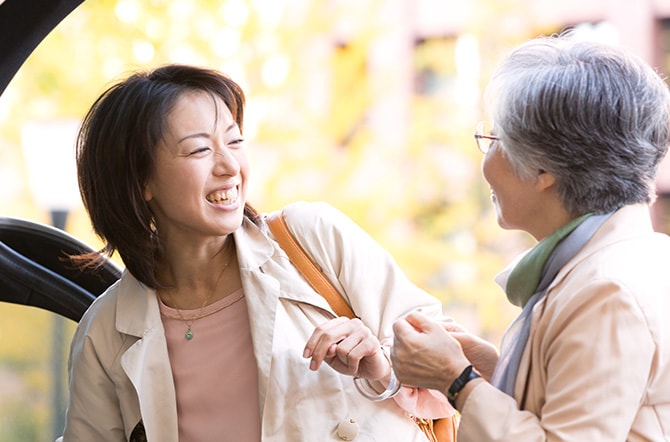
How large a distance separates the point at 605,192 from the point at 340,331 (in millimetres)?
574

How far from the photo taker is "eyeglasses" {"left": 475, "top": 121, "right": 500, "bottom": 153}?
5.79ft

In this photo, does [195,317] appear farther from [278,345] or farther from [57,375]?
[57,375]

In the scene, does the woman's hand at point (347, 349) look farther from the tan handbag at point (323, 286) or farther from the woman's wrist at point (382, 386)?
the tan handbag at point (323, 286)

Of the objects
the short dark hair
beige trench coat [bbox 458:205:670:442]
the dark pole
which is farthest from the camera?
the dark pole

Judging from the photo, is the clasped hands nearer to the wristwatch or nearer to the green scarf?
the wristwatch

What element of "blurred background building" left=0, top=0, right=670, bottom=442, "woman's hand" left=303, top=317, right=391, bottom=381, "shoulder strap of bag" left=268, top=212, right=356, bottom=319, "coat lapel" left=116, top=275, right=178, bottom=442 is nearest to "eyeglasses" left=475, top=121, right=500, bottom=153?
"woman's hand" left=303, top=317, right=391, bottom=381

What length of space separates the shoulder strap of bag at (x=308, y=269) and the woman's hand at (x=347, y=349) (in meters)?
0.17

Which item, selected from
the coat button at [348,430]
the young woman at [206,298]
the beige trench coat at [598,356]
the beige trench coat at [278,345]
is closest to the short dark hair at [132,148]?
the young woman at [206,298]

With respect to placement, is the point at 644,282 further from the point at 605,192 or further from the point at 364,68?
the point at 364,68

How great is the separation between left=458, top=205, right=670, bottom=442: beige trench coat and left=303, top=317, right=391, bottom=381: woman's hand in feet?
1.12

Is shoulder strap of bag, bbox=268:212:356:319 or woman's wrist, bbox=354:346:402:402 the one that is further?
shoulder strap of bag, bbox=268:212:356:319

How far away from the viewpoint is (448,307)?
8258mm

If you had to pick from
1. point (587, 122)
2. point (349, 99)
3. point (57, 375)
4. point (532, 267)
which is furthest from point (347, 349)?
point (349, 99)

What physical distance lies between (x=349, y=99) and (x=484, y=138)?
6.26 m
